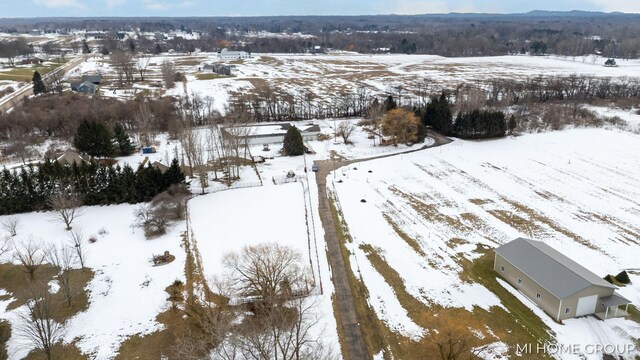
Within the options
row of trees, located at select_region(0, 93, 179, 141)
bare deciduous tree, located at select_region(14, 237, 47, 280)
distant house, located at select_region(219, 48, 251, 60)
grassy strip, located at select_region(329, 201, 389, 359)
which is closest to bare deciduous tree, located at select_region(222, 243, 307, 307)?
grassy strip, located at select_region(329, 201, 389, 359)

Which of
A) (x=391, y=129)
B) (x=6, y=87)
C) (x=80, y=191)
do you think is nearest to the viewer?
(x=80, y=191)

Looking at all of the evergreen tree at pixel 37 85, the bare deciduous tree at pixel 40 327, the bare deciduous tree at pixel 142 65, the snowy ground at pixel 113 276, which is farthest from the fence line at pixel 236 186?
the bare deciduous tree at pixel 142 65

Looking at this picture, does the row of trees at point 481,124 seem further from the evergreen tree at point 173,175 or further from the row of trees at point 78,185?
the row of trees at point 78,185

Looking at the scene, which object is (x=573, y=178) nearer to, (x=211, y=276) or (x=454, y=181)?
(x=454, y=181)

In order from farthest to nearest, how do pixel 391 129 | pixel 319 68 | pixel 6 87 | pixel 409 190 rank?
pixel 319 68
pixel 6 87
pixel 391 129
pixel 409 190

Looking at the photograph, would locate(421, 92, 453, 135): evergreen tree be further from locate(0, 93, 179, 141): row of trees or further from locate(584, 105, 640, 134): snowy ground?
locate(0, 93, 179, 141): row of trees

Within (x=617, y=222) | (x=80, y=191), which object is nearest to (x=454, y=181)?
(x=617, y=222)

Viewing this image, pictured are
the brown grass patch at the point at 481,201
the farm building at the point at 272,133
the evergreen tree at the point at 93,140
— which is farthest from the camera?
→ the farm building at the point at 272,133
